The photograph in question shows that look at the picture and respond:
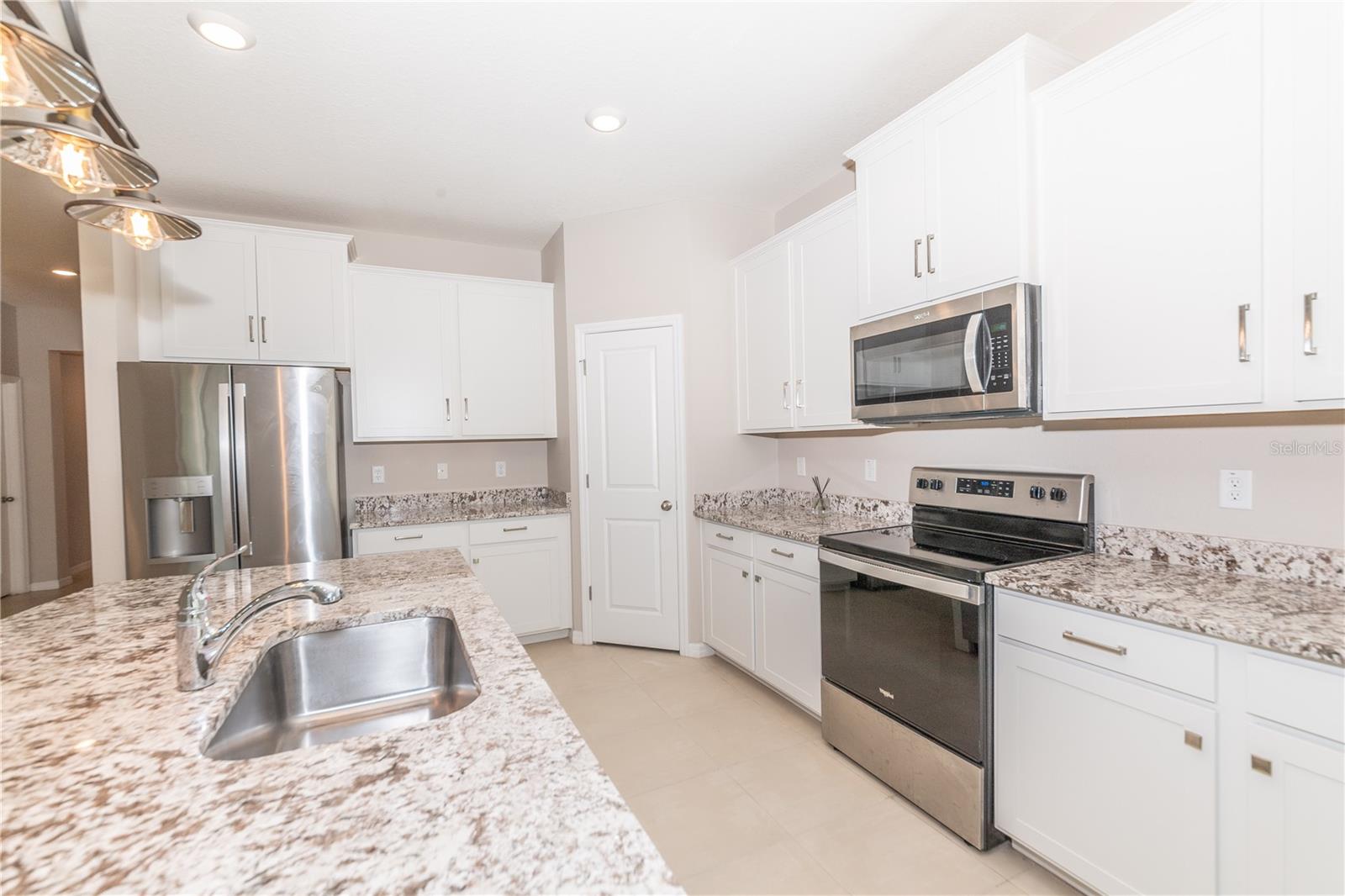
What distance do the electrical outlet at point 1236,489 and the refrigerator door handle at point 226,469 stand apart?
410 centimetres

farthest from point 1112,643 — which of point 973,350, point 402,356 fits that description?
point 402,356

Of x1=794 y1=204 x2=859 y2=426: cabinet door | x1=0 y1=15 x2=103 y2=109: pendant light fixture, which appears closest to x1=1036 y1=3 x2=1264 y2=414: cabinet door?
x1=794 y1=204 x2=859 y2=426: cabinet door

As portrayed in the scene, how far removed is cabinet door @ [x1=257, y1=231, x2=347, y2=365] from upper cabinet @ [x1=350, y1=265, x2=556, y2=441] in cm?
12

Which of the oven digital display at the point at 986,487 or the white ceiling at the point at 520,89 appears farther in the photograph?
the oven digital display at the point at 986,487

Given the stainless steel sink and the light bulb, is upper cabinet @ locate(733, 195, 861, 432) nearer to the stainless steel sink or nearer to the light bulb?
the stainless steel sink

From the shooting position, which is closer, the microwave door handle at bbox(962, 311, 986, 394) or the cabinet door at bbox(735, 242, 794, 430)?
the microwave door handle at bbox(962, 311, 986, 394)

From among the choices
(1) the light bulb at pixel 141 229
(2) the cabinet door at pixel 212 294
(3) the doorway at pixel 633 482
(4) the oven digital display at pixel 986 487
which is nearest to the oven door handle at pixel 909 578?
(4) the oven digital display at pixel 986 487

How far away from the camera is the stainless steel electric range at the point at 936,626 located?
1.82 m

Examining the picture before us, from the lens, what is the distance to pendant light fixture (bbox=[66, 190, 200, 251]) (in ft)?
4.73

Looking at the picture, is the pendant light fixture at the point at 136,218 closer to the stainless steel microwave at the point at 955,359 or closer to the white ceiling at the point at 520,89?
the white ceiling at the point at 520,89

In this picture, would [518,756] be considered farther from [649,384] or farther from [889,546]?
[649,384]

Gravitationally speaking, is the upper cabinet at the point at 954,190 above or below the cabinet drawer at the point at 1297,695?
above

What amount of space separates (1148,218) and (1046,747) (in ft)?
4.97

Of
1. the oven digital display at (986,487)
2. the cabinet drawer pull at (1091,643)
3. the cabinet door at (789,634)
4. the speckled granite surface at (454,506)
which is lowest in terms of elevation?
the cabinet door at (789,634)
